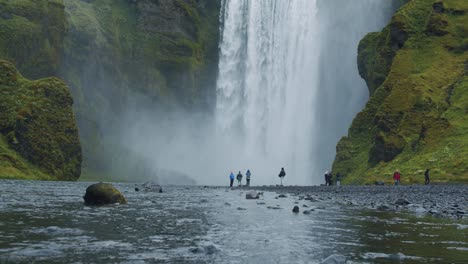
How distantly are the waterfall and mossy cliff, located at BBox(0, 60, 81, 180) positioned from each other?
35257 mm

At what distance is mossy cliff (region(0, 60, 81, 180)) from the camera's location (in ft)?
183

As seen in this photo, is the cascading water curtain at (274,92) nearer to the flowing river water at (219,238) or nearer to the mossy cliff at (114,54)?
the mossy cliff at (114,54)

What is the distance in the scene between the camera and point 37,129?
193 ft

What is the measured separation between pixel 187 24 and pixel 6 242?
101334 millimetres

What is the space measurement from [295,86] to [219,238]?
80.5m

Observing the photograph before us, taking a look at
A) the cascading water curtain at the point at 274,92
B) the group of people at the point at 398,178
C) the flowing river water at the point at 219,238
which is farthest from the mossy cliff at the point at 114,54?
the flowing river water at the point at 219,238

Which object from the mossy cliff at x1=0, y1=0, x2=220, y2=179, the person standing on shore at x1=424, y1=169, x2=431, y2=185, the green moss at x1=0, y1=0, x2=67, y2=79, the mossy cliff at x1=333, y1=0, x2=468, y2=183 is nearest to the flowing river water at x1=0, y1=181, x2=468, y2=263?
the person standing on shore at x1=424, y1=169, x2=431, y2=185

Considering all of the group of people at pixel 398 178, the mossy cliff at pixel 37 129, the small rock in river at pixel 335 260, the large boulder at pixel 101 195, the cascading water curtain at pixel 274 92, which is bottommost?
the small rock in river at pixel 335 260

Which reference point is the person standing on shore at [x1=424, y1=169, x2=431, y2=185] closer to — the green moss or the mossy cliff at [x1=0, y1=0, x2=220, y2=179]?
the mossy cliff at [x1=0, y1=0, x2=220, y2=179]

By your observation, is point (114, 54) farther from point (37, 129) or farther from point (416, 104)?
point (416, 104)

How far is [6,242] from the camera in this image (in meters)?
8.94

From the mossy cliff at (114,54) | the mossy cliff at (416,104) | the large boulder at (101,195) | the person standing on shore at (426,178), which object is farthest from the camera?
the mossy cliff at (114,54)

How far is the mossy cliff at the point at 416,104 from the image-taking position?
146ft

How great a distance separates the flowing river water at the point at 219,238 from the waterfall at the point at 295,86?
6932 cm
